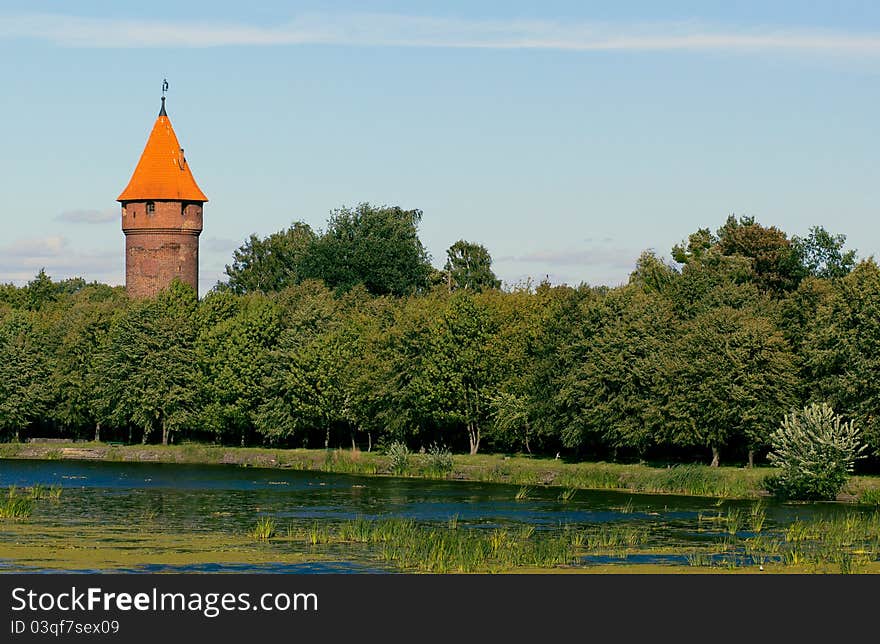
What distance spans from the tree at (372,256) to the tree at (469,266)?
21.9 feet

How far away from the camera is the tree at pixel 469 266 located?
135750mm

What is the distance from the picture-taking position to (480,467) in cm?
6588

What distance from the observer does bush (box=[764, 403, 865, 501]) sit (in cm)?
5191

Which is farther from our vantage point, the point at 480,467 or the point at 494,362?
the point at 494,362

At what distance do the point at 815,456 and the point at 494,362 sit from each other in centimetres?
2399

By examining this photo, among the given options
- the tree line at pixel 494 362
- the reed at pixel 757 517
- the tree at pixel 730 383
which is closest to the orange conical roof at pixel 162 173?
the tree line at pixel 494 362

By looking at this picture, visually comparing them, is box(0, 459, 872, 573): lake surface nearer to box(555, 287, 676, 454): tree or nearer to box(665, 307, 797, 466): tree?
box(555, 287, 676, 454): tree

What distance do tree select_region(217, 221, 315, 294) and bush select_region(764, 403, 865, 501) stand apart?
9260 centimetres

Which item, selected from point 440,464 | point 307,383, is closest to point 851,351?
point 440,464

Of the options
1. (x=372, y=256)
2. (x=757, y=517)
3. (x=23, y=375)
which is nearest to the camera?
(x=757, y=517)

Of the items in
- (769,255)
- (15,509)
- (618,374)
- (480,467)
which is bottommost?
(15,509)

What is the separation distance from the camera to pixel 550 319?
72000 millimetres

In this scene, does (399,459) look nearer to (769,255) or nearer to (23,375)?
(23,375)
